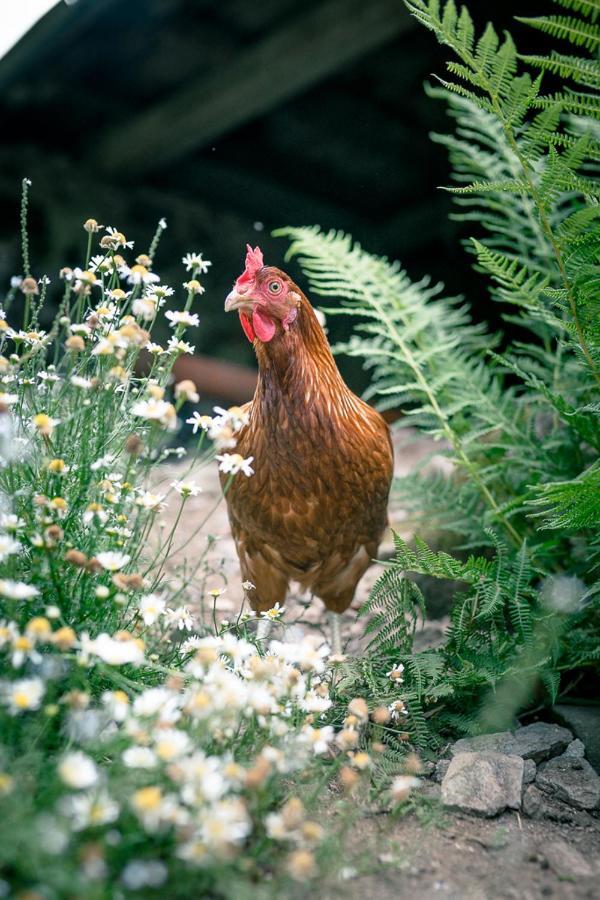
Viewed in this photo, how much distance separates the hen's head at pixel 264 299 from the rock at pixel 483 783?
1142 mm

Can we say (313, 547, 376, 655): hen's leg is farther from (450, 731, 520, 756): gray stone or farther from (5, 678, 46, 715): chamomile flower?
(5, 678, 46, 715): chamomile flower

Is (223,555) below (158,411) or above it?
below

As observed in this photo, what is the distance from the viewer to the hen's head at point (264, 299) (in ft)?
6.45

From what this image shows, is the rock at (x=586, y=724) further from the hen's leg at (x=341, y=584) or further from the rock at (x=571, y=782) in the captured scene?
the hen's leg at (x=341, y=584)

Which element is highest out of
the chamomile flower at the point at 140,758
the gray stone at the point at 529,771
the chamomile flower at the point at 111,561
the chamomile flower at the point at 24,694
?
the chamomile flower at the point at 111,561

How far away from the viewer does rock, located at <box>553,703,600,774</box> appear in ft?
5.95

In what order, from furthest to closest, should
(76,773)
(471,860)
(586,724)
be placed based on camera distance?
(586,724), (471,860), (76,773)

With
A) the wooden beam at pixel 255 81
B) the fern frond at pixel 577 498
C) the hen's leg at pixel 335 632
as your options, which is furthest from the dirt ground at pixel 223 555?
the wooden beam at pixel 255 81

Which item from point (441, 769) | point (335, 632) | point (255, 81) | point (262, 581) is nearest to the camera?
point (441, 769)

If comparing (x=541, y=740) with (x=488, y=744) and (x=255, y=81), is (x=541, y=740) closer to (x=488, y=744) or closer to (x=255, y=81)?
(x=488, y=744)

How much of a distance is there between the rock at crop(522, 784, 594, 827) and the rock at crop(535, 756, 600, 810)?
2 centimetres

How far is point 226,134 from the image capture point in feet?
14.8

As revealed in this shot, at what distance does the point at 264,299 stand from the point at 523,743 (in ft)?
4.18

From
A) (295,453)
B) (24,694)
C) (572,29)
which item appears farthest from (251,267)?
(24,694)
